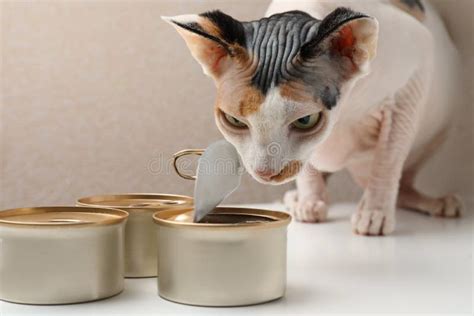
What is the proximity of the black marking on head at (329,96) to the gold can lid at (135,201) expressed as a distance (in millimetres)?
204

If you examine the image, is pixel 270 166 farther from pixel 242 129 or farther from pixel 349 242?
pixel 349 242

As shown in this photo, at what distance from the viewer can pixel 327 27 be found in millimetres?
777

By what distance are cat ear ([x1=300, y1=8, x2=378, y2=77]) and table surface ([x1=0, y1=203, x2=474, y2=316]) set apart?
255 mm

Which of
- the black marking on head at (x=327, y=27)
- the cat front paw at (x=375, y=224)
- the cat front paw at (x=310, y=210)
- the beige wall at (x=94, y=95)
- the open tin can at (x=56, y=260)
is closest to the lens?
the open tin can at (x=56, y=260)

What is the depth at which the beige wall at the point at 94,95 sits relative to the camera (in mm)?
1446

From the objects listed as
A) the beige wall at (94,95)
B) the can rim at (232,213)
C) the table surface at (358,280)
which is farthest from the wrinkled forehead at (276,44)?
the beige wall at (94,95)

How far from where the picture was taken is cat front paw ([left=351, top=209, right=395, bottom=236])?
1.14m

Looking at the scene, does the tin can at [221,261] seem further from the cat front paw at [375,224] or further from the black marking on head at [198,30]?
the cat front paw at [375,224]

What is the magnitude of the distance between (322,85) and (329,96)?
0.06 feet

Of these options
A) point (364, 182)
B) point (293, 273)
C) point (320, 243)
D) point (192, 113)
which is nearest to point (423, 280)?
point (293, 273)

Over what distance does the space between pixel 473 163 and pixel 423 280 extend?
86cm

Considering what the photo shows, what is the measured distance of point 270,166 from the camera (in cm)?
77

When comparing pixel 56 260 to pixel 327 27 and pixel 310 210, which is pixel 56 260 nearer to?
pixel 327 27

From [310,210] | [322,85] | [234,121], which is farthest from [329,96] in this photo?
[310,210]
